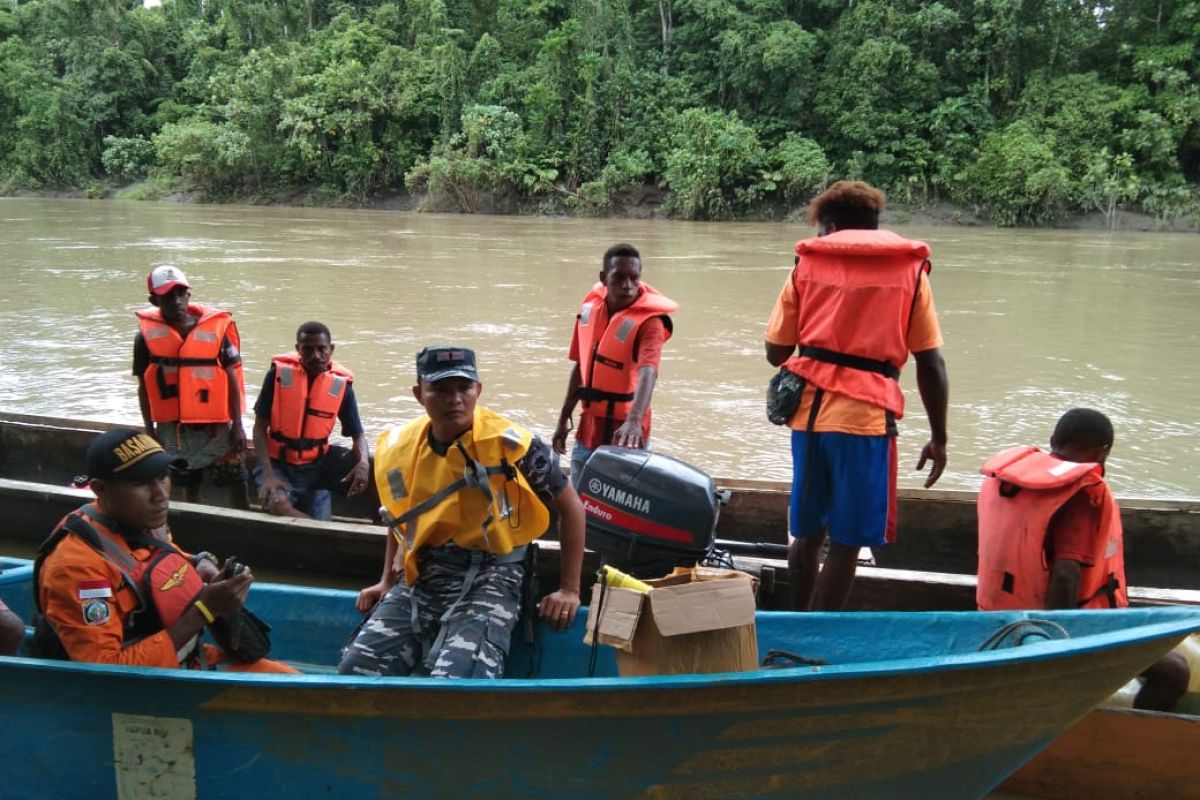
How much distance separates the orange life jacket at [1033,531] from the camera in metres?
2.36

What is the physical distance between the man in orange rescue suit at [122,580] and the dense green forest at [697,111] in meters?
24.7

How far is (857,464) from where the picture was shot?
103 inches

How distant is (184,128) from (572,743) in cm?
3590

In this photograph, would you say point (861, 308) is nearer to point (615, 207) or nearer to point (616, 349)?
point (616, 349)

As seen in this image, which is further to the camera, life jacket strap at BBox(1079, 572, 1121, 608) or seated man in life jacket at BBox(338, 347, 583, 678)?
life jacket strap at BBox(1079, 572, 1121, 608)

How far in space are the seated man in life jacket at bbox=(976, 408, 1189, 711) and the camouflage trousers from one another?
1.33m

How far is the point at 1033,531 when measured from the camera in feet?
7.99

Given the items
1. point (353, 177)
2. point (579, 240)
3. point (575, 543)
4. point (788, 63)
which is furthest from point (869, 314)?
point (353, 177)

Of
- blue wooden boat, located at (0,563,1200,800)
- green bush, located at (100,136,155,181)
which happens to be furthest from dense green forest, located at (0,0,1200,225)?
blue wooden boat, located at (0,563,1200,800)

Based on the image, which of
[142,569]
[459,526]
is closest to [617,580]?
[459,526]

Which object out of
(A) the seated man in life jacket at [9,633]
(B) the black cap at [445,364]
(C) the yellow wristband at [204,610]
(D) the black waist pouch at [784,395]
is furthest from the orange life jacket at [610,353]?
(A) the seated man in life jacket at [9,633]

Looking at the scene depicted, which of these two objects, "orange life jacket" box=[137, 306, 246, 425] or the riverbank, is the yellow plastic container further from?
the riverbank

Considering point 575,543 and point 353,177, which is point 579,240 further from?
point 575,543

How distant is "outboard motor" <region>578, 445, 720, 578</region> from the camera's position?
8.88ft
